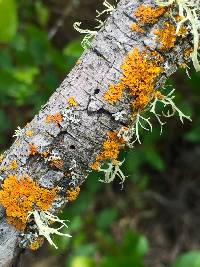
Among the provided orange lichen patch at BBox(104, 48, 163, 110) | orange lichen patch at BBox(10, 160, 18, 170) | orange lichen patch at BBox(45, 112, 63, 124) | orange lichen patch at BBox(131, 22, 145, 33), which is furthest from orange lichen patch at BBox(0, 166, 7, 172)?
orange lichen patch at BBox(131, 22, 145, 33)

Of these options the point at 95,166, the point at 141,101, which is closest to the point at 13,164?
the point at 95,166

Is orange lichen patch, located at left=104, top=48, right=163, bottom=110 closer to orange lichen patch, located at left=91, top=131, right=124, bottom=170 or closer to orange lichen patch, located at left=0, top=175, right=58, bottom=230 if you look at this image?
orange lichen patch, located at left=91, top=131, right=124, bottom=170

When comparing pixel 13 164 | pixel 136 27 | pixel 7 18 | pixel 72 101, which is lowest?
pixel 13 164

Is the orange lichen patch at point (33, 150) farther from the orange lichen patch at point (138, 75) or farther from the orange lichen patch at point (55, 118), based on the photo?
the orange lichen patch at point (138, 75)

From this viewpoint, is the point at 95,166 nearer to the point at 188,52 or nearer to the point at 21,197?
the point at 21,197

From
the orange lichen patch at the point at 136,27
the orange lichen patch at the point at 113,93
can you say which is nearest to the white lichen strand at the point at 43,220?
the orange lichen patch at the point at 113,93

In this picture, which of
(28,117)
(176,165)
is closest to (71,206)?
(28,117)

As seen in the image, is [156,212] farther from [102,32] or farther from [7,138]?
[102,32]
